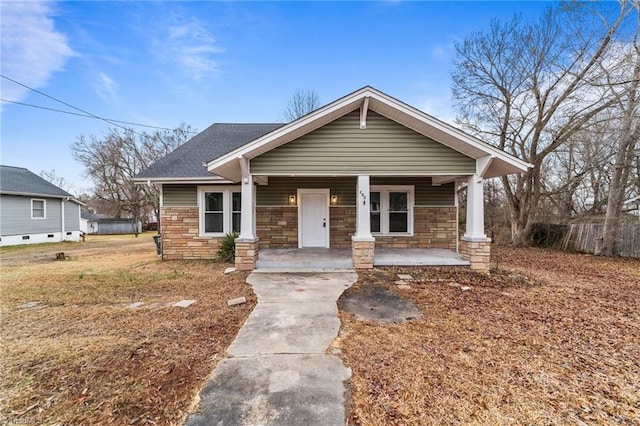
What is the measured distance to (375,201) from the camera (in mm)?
9422

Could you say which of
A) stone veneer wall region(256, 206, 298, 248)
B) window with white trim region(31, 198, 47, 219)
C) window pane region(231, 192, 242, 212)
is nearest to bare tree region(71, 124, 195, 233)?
window with white trim region(31, 198, 47, 219)

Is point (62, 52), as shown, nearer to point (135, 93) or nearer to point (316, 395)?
point (135, 93)

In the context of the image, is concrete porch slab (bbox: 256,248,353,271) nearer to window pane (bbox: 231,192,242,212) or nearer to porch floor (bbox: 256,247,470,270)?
porch floor (bbox: 256,247,470,270)

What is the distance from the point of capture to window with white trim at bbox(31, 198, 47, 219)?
15.2 meters

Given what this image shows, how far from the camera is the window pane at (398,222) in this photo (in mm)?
9391

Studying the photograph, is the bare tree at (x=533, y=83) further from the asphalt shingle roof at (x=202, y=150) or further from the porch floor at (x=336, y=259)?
the asphalt shingle roof at (x=202, y=150)

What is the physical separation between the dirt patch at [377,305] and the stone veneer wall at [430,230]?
4.24 m

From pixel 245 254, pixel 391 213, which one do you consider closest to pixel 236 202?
pixel 245 254

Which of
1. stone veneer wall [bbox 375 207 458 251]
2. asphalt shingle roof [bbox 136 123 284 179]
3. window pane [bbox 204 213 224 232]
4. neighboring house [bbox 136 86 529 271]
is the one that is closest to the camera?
neighboring house [bbox 136 86 529 271]

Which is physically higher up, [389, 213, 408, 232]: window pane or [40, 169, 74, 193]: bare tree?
[40, 169, 74, 193]: bare tree

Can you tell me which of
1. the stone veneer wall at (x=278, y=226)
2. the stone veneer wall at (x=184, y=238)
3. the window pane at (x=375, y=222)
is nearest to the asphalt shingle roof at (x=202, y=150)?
the stone veneer wall at (x=184, y=238)

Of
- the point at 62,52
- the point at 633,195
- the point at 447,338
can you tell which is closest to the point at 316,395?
the point at 447,338

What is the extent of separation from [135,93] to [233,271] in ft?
47.1

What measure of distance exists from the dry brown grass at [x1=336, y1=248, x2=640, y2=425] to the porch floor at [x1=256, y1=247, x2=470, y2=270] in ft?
5.50
